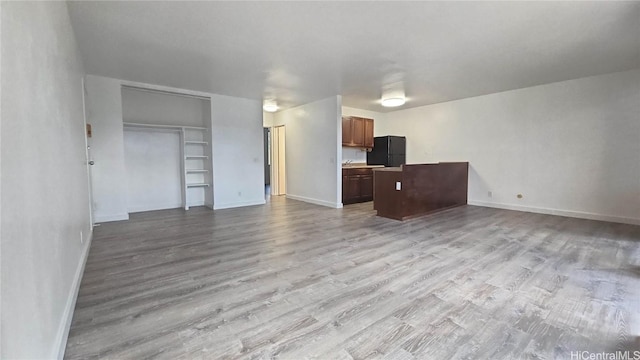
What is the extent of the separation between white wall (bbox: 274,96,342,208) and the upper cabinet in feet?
2.56

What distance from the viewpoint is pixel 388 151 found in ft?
25.0

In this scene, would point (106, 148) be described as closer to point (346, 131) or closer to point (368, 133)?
point (346, 131)

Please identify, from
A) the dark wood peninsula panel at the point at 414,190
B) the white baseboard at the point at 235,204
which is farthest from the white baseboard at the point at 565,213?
the white baseboard at the point at 235,204

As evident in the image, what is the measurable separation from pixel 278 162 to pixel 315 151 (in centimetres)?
211

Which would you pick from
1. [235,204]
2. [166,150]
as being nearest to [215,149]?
[166,150]

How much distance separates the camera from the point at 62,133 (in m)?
2.21

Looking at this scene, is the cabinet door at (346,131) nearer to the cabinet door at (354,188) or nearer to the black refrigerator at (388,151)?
the cabinet door at (354,188)

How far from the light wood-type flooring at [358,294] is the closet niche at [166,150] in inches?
74.7

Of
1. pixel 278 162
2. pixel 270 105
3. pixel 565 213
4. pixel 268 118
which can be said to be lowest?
pixel 565 213

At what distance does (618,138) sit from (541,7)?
3730mm

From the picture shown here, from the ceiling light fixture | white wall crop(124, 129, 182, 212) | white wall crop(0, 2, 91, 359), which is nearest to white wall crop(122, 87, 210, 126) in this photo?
white wall crop(124, 129, 182, 212)

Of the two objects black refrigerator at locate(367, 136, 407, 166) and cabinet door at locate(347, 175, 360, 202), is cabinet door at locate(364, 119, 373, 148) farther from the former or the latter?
cabinet door at locate(347, 175, 360, 202)

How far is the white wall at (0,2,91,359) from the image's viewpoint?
1.04 m

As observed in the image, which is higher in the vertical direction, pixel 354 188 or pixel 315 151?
pixel 315 151
